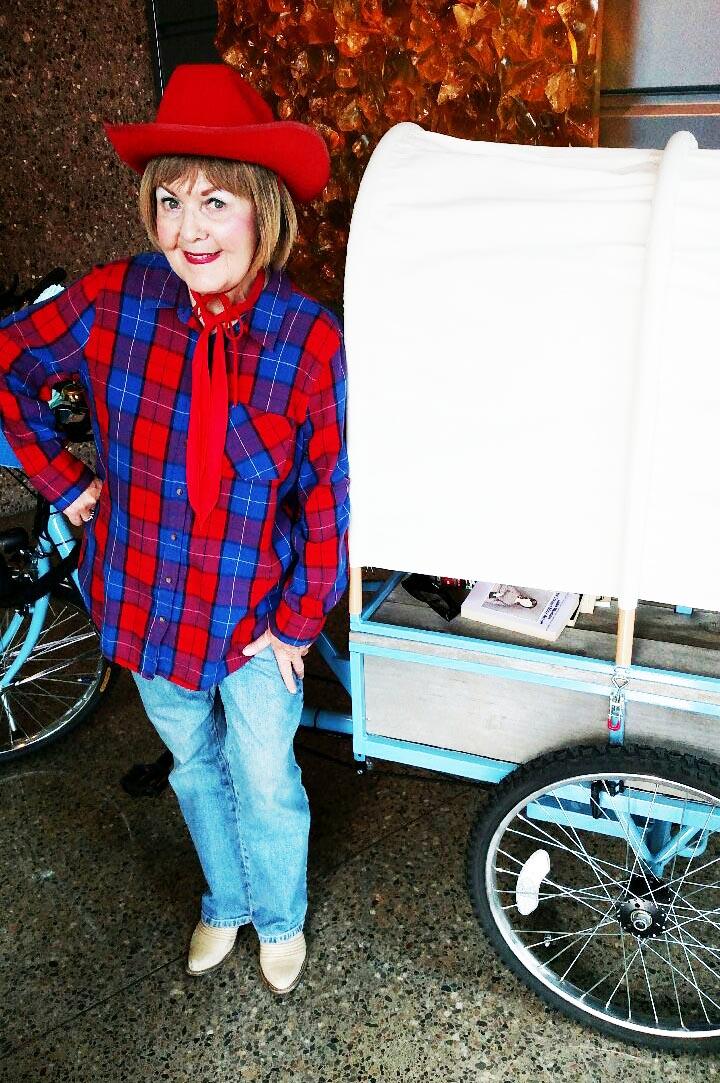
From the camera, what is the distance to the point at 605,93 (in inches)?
→ 137

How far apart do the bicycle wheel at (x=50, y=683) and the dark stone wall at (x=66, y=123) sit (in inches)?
81.0

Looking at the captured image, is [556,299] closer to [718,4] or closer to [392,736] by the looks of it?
[392,736]

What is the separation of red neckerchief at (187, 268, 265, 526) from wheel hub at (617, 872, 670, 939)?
126cm

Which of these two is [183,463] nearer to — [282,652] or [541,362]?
[282,652]

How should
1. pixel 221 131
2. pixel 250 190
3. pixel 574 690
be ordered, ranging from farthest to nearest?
pixel 574 690
pixel 250 190
pixel 221 131

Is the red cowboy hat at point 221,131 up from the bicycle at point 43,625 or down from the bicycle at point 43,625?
up

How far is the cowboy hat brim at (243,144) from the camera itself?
154 centimetres

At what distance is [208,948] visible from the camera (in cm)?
232

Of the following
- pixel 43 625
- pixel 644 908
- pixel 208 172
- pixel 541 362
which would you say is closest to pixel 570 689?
pixel 644 908

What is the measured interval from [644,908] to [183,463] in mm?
1365

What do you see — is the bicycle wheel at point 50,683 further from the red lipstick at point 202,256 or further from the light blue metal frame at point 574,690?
the red lipstick at point 202,256

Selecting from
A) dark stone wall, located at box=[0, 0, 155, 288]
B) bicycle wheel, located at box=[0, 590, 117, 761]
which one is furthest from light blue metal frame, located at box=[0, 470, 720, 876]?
dark stone wall, located at box=[0, 0, 155, 288]

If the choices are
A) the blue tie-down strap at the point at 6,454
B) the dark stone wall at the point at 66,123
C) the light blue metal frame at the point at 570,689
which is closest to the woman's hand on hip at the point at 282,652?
the light blue metal frame at the point at 570,689

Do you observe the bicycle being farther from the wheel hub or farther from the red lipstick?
the wheel hub
